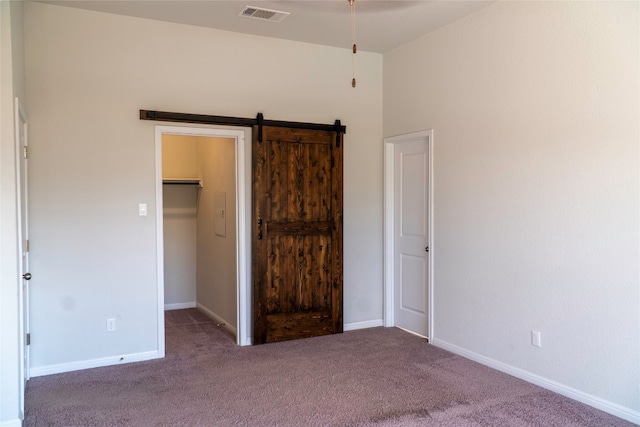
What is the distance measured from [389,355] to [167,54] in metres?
3.36

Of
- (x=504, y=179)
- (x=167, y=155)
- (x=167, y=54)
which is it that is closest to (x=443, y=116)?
(x=504, y=179)

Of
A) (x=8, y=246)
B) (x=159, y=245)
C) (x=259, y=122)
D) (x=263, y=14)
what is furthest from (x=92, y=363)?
(x=263, y=14)

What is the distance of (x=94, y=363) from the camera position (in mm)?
4238

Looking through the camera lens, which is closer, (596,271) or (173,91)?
(596,271)

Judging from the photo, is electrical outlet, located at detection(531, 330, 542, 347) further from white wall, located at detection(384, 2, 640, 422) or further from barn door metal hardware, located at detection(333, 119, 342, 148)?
barn door metal hardware, located at detection(333, 119, 342, 148)

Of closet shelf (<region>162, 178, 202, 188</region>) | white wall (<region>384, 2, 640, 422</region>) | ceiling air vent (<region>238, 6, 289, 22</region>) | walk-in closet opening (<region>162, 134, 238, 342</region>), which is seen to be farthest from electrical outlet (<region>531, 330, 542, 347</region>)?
closet shelf (<region>162, 178, 202, 188</region>)

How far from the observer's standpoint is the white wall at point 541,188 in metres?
3.23

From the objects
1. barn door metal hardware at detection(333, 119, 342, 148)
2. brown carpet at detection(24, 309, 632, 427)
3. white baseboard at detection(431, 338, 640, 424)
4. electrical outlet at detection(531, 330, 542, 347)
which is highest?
barn door metal hardware at detection(333, 119, 342, 148)

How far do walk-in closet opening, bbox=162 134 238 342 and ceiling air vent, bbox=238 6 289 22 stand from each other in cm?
154

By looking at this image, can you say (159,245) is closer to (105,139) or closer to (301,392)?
(105,139)

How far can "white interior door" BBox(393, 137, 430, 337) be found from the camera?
507cm

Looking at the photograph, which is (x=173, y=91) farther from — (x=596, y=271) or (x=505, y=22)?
(x=596, y=271)

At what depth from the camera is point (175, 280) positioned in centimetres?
652

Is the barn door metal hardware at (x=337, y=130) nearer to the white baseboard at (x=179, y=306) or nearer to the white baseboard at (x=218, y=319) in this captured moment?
the white baseboard at (x=218, y=319)
